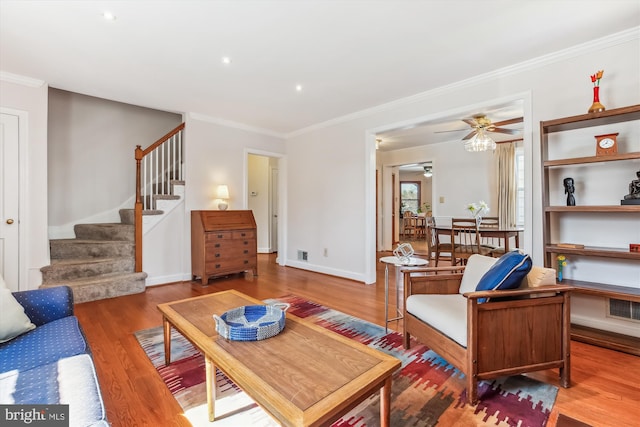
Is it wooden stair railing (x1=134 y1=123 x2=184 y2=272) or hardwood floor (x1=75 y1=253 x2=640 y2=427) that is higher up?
wooden stair railing (x1=134 y1=123 x2=184 y2=272)

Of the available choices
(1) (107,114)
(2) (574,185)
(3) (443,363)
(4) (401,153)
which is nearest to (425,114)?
(2) (574,185)

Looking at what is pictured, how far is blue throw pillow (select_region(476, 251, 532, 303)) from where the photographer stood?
1.69 metres

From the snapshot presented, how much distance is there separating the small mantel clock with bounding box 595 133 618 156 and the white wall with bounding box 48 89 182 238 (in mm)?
6022

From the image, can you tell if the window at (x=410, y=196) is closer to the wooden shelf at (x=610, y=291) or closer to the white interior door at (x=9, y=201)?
the wooden shelf at (x=610, y=291)

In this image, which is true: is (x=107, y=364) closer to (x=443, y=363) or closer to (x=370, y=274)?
(x=443, y=363)

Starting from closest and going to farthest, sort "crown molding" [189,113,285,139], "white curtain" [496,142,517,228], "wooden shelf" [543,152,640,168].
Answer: "wooden shelf" [543,152,640,168]
"crown molding" [189,113,285,139]
"white curtain" [496,142,517,228]

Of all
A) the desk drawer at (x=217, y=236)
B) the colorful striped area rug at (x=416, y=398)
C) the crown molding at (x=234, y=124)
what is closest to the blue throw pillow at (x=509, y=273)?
the colorful striped area rug at (x=416, y=398)

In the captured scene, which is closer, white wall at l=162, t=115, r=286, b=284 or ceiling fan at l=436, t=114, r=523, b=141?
ceiling fan at l=436, t=114, r=523, b=141

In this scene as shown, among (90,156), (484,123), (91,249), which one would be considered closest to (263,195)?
(90,156)

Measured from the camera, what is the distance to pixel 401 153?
727 centimetres

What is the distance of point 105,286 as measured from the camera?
3.61 meters

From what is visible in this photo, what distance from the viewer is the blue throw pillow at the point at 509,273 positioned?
1.69 m

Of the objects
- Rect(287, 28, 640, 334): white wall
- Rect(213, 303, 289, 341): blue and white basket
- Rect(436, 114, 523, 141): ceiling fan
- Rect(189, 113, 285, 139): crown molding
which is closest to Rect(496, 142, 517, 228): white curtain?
Rect(287, 28, 640, 334): white wall

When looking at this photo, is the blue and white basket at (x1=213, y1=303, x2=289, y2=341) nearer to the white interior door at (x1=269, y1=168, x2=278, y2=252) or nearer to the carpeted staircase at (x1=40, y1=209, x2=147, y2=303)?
the carpeted staircase at (x1=40, y1=209, x2=147, y2=303)
